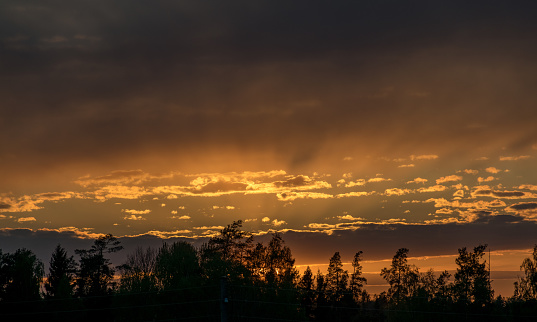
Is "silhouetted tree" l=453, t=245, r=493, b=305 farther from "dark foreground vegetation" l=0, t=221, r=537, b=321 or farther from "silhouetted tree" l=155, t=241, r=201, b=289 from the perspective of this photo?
"silhouetted tree" l=155, t=241, r=201, b=289

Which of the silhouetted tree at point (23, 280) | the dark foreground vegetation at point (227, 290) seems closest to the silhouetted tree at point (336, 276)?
the dark foreground vegetation at point (227, 290)

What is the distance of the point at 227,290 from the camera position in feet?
152

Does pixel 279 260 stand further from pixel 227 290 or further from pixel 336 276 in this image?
pixel 227 290

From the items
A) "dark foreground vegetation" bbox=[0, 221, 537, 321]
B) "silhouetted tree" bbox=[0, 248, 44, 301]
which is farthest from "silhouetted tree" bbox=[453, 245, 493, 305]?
"silhouetted tree" bbox=[0, 248, 44, 301]

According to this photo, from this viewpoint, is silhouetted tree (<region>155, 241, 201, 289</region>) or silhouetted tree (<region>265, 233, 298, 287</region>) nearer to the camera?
silhouetted tree (<region>155, 241, 201, 289</region>)

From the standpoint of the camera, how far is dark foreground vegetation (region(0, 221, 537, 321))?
66.1 meters

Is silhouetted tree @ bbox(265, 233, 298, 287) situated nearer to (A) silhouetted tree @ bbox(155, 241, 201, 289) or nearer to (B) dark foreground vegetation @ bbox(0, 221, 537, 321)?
(B) dark foreground vegetation @ bbox(0, 221, 537, 321)

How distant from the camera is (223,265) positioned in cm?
7400

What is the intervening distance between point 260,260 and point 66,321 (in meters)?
35.6

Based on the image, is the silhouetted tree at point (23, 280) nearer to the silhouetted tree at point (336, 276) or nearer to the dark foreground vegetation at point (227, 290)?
the dark foreground vegetation at point (227, 290)

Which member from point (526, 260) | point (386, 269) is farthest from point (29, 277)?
point (526, 260)

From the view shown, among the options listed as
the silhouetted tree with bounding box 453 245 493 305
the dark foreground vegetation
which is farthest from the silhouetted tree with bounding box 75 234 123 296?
the silhouetted tree with bounding box 453 245 493 305

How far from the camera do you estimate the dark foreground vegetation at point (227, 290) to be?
6612cm

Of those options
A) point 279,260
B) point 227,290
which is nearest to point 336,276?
point 279,260
